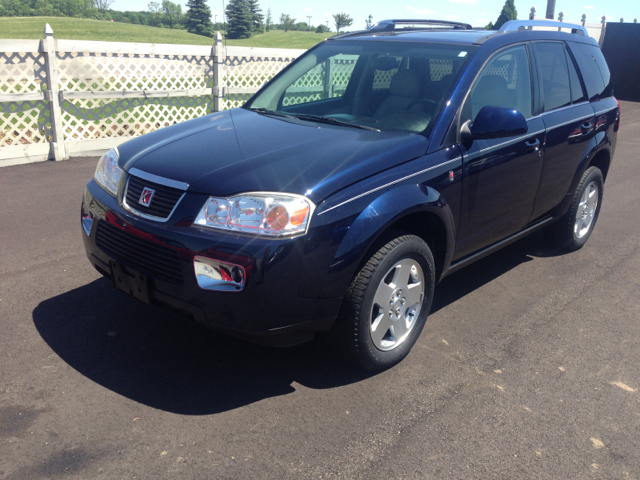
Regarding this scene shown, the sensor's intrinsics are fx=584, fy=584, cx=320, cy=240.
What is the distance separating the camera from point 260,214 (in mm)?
2750

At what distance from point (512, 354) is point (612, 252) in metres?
2.54

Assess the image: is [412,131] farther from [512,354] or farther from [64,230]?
[64,230]

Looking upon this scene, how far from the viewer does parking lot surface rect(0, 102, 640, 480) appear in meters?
2.58

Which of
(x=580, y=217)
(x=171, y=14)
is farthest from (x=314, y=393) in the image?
(x=171, y=14)

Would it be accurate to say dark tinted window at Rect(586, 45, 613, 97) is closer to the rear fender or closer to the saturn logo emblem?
the rear fender

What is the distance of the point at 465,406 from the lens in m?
3.04

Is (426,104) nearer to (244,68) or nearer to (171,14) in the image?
(244,68)

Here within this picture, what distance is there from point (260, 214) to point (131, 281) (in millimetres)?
822

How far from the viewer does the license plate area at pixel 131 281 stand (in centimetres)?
297

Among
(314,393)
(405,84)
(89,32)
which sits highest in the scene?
(89,32)

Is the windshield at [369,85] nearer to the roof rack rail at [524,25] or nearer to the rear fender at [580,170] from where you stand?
the roof rack rail at [524,25]

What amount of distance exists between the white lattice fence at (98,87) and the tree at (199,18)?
48.4 meters

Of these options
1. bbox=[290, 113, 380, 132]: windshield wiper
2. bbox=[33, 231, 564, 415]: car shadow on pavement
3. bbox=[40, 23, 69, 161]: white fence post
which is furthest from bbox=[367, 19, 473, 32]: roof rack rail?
bbox=[40, 23, 69, 161]: white fence post

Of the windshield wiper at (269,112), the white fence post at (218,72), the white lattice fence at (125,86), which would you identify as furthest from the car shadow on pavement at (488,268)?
the white fence post at (218,72)
